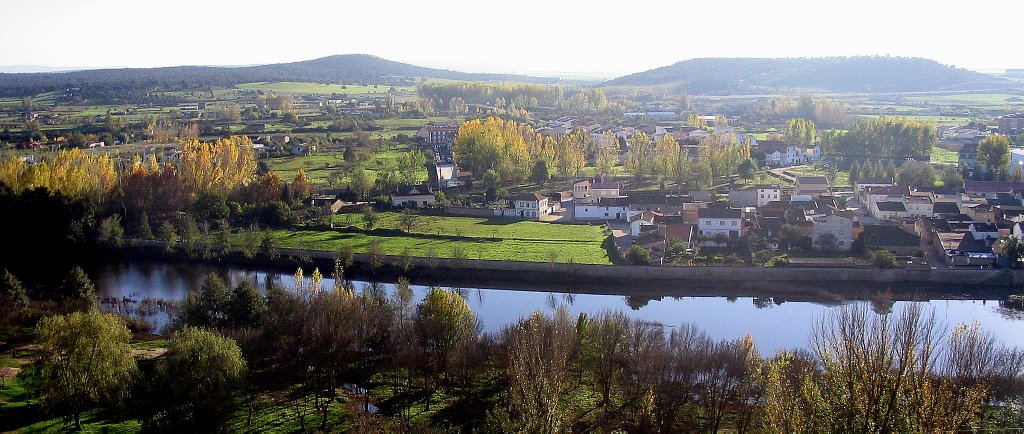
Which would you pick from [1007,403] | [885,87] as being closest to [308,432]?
[1007,403]

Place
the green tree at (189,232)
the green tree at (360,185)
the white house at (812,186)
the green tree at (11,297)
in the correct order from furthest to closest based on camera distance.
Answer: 1. the green tree at (360,185)
2. the white house at (812,186)
3. the green tree at (189,232)
4. the green tree at (11,297)

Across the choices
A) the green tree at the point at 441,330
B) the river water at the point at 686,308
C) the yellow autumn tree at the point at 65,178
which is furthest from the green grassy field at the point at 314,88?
the green tree at the point at 441,330

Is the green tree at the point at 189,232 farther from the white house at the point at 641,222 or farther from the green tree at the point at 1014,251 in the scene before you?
the green tree at the point at 1014,251

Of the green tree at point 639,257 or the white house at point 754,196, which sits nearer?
the green tree at point 639,257

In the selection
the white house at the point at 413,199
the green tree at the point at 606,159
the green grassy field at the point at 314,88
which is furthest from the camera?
the green grassy field at the point at 314,88

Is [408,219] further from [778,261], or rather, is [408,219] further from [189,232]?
[778,261]

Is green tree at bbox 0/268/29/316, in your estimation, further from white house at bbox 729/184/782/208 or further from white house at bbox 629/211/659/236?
white house at bbox 729/184/782/208
